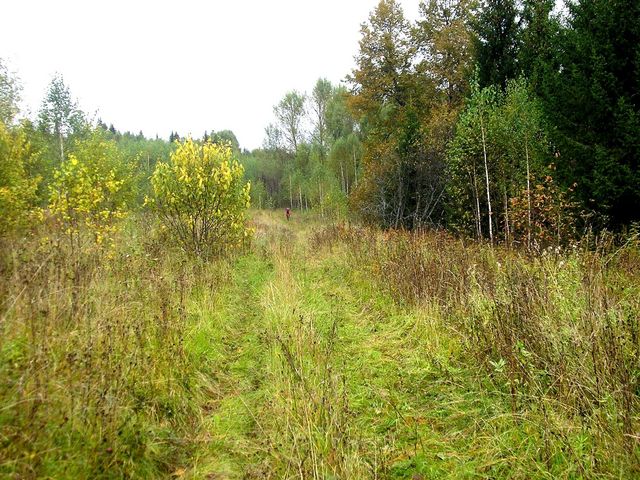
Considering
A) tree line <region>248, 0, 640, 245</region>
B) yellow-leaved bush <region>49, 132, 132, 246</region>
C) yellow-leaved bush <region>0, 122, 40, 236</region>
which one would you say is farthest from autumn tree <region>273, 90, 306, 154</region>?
yellow-leaved bush <region>0, 122, 40, 236</region>

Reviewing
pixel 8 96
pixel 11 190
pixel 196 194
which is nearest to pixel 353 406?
pixel 196 194

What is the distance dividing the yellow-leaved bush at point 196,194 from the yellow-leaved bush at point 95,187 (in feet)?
3.30

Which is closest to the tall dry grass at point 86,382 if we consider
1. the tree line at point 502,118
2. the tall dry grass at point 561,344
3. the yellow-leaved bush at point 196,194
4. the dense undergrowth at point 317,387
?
the dense undergrowth at point 317,387

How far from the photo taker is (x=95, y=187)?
1090 cm

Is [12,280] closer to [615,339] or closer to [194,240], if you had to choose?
[615,339]

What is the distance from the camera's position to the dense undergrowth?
213 cm

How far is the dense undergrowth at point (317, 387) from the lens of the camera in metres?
2.13

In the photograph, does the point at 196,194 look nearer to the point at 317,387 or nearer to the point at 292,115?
the point at 317,387

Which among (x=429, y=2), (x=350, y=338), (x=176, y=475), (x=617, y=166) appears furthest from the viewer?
(x=429, y=2)

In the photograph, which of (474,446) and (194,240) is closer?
(474,446)

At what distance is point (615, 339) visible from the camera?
2633 mm

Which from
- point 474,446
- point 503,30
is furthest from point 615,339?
point 503,30

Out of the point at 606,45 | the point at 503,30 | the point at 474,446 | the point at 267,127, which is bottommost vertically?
the point at 474,446

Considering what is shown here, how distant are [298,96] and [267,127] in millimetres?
7555
